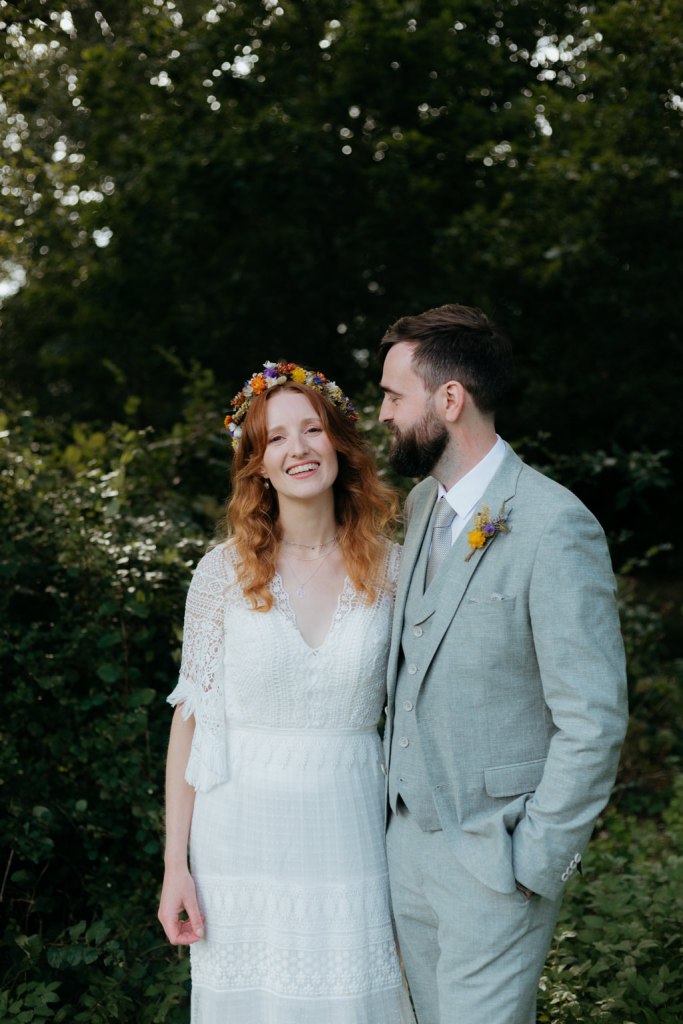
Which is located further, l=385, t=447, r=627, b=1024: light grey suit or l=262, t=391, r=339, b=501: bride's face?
l=262, t=391, r=339, b=501: bride's face

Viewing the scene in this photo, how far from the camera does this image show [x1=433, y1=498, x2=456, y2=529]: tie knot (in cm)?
263

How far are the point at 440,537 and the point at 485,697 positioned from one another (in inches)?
17.5

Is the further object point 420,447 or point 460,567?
point 420,447

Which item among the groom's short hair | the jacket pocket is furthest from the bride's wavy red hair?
the jacket pocket

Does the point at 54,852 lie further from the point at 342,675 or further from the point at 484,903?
the point at 484,903

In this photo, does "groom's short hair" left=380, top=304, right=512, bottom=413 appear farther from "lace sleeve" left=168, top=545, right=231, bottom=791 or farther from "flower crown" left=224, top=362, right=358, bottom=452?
"lace sleeve" left=168, top=545, right=231, bottom=791

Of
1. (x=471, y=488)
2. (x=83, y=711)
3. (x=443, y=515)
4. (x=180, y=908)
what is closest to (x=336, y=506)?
(x=443, y=515)

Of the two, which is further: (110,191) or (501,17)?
(110,191)

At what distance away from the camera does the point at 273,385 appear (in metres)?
Result: 2.98

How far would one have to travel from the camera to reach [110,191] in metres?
9.35

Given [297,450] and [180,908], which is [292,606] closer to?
[297,450]

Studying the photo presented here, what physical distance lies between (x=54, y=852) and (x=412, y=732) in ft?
6.84

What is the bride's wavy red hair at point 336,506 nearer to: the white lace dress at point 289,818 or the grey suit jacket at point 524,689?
the white lace dress at point 289,818

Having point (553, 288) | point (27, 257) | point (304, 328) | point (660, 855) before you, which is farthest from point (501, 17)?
point (660, 855)
